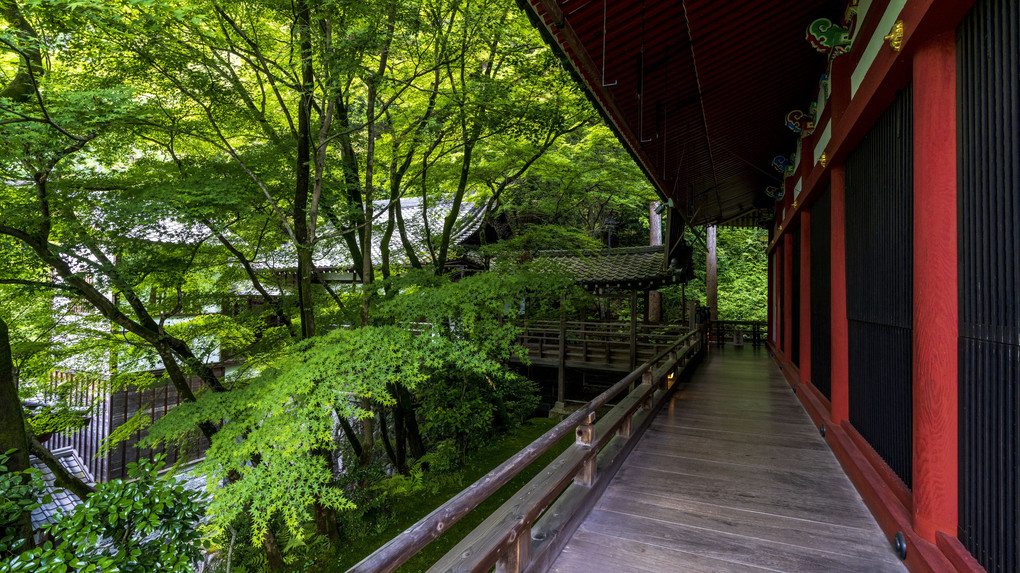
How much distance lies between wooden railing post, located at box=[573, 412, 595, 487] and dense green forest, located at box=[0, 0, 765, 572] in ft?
4.99

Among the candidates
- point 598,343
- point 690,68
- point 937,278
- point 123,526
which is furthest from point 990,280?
point 598,343

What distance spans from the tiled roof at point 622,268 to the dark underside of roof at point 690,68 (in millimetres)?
4342

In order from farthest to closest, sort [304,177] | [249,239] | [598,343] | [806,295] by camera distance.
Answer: [598,343] → [249,239] → [806,295] → [304,177]

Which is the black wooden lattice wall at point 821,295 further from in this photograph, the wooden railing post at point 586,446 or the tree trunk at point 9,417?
the tree trunk at point 9,417

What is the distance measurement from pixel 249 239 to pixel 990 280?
761 centimetres

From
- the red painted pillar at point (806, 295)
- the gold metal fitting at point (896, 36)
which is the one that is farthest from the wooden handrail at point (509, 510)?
the red painted pillar at point (806, 295)

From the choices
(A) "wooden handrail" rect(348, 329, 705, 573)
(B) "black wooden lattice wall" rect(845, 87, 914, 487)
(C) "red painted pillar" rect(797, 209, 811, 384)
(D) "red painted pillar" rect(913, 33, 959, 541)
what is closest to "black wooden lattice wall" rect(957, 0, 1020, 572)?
(D) "red painted pillar" rect(913, 33, 959, 541)

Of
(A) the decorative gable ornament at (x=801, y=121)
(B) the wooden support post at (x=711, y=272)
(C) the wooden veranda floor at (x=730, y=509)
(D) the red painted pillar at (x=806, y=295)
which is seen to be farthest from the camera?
(B) the wooden support post at (x=711, y=272)

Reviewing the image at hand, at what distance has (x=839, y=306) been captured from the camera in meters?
4.07

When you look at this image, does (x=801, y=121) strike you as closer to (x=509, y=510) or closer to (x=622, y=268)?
(x=509, y=510)

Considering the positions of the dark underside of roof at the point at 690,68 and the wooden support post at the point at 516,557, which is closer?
the wooden support post at the point at 516,557

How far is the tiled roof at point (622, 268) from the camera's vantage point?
1160 cm

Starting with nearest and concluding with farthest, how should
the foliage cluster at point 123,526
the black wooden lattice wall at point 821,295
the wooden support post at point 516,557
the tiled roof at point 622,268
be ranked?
the foliage cluster at point 123,526 → the wooden support post at point 516,557 → the black wooden lattice wall at point 821,295 → the tiled roof at point 622,268

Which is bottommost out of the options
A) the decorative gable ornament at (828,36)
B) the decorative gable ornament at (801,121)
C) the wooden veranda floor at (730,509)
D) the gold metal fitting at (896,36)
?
the wooden veranda floor at (730,509)
